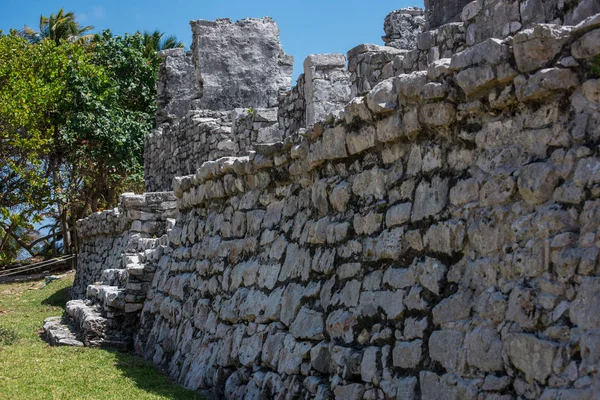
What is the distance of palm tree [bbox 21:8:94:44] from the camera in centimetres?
3597

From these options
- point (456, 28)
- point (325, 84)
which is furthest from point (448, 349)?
point (325, 84)

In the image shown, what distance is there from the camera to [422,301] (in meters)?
4.27

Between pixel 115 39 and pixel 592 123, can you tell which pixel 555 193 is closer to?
pixel 592 123

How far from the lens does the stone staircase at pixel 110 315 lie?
384 inches

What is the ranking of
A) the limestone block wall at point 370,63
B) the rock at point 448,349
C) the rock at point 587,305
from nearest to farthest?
the rock at point 587,305
the rock at point 448,349
the limestone block wall at point 370,63

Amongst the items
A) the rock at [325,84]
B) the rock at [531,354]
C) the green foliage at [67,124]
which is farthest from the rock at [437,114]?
the green foliage at [67,124]

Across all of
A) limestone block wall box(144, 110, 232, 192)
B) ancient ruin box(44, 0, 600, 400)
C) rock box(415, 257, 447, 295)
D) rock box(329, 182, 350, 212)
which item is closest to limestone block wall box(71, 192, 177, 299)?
limestone block wall box(144, 110, 232, 192)

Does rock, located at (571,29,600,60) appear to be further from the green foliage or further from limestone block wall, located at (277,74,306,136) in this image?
the green foliage

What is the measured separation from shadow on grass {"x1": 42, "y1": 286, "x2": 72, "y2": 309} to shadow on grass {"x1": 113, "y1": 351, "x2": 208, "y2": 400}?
8.58 m

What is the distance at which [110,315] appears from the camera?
9.95 m

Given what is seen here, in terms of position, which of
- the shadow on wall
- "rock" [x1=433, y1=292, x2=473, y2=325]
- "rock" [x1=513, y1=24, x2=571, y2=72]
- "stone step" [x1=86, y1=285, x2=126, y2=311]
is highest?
"rock" [x1=513, y1=24, x2=571, y2=72]

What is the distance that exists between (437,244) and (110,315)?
668 centimetres

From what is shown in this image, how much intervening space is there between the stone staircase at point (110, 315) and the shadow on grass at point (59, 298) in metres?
6.00

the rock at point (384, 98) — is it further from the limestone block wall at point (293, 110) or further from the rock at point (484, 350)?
the limestone block wall at point (293, 110)
